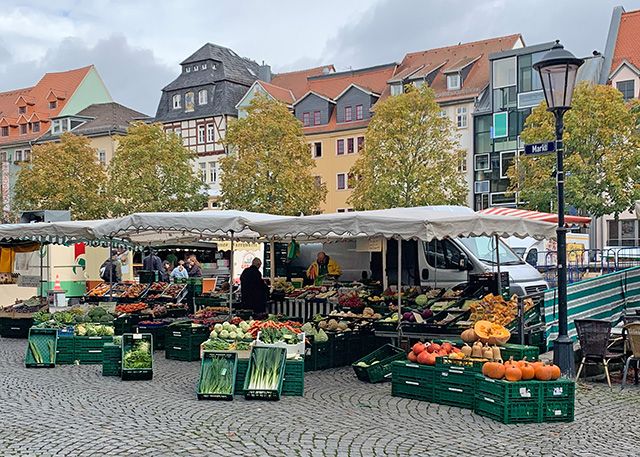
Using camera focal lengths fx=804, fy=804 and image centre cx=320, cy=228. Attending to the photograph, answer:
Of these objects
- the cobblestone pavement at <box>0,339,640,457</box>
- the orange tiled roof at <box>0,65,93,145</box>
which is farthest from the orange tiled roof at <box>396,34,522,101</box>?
the cobblestone pavement at <box>0,339,640,457</box>

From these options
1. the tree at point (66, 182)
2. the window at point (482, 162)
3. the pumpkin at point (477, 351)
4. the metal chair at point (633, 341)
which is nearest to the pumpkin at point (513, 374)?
the pumpkin at point (477, 351)

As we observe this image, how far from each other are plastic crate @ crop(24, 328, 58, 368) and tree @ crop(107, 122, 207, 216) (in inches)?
1321

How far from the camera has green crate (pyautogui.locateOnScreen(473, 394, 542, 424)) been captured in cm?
827

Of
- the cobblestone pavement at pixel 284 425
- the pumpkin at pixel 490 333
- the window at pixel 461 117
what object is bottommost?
the cobblestone pavement at pixel 284 425

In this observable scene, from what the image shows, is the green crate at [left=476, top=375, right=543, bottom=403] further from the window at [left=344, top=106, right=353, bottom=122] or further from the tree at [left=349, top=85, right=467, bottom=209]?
the window at [left=344, top=106, right=353, bottom=122]

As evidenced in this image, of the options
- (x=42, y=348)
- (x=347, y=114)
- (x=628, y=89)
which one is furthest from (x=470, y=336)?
(x=347, y=114)

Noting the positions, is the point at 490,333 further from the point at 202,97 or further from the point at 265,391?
the point at 202,97

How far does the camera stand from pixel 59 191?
4941cm

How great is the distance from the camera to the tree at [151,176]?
46.3 m

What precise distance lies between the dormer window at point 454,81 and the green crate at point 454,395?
44175mm

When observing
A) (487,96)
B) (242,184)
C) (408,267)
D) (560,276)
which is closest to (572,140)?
(487,96)

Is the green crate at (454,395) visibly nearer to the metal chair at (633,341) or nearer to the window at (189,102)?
the metal chair at (633,341)

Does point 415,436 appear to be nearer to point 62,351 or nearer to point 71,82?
point 62,351

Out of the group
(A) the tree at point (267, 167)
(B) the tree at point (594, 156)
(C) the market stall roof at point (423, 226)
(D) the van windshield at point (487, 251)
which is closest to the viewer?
(C) the market stall roof at point (423, 226)
